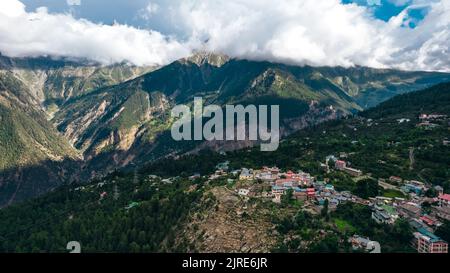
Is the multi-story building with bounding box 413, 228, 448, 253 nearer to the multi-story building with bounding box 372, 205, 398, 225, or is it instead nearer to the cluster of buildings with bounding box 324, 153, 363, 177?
the multi-story building with bounding box 372, 205, 398, 225

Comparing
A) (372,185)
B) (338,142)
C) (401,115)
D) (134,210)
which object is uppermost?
(401,115)

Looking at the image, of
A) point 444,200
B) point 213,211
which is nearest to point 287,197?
point 213,211

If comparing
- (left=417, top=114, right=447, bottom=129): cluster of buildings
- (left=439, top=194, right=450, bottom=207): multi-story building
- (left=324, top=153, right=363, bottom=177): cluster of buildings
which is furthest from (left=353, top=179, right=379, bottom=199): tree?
(left=417, top=114, right=447, bottom=129): cluster of buildings

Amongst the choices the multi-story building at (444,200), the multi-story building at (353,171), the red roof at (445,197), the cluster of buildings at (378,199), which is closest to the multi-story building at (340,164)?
the cluster of buildings at (378,199)

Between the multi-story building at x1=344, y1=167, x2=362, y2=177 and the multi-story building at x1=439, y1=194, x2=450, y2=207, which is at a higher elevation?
the multi-story building at x1=344, y1=167, x2=362, y2=177

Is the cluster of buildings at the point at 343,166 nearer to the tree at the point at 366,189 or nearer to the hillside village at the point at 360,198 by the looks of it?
the hillside village at the point at 360,198

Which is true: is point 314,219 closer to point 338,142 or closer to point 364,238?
point 364,238

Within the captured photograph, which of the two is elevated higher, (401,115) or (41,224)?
(401,115)

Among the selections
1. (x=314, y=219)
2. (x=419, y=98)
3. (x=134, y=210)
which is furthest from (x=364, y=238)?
(x=419, y=98)
